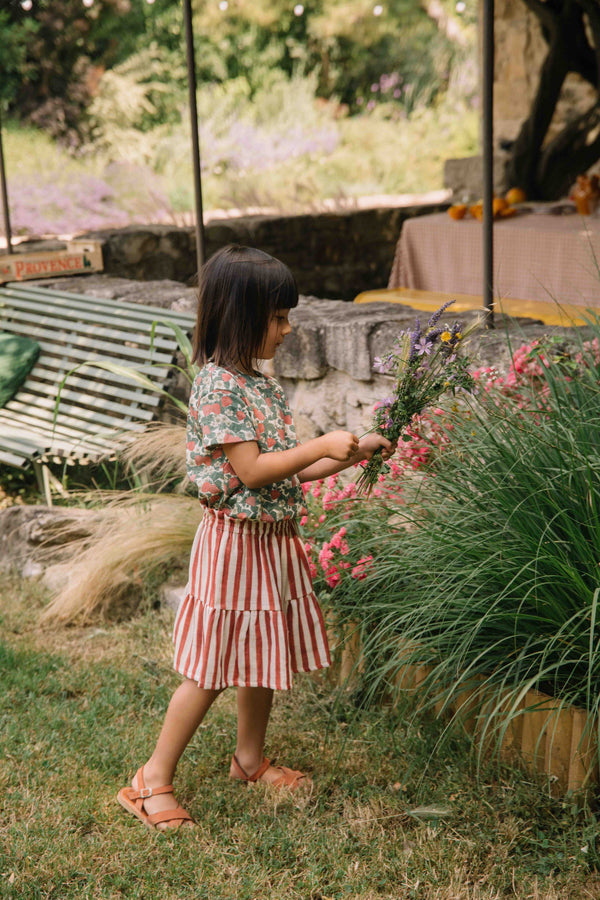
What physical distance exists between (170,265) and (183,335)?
92.4 inches

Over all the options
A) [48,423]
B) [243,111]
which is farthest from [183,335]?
[243,111]

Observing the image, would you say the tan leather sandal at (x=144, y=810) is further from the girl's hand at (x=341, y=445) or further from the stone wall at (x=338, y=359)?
the stone wall at (x=338, y=359)

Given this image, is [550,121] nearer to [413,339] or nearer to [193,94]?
[193,94]

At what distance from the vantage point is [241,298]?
215 centimetres

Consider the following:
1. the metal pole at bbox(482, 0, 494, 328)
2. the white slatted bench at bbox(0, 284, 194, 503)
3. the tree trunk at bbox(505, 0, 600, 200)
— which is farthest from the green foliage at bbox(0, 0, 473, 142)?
the metal pole at bbox(482, 0, 494, 328)

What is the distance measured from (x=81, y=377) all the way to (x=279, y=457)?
2.98 metres

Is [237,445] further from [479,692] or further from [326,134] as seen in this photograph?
[326,134]

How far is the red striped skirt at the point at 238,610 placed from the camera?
2262 millimetres

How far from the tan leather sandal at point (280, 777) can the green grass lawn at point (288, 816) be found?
32mm

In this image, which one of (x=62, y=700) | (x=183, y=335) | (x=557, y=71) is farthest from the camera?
(x=557, y=71)

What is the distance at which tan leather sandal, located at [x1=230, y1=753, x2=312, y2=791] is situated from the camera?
239 centimetres

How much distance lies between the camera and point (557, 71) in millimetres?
7816

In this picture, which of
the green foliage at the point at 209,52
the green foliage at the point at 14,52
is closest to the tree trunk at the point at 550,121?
the green foliage at the point at 209,52

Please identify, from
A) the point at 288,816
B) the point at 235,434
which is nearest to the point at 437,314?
the point at 235,434
